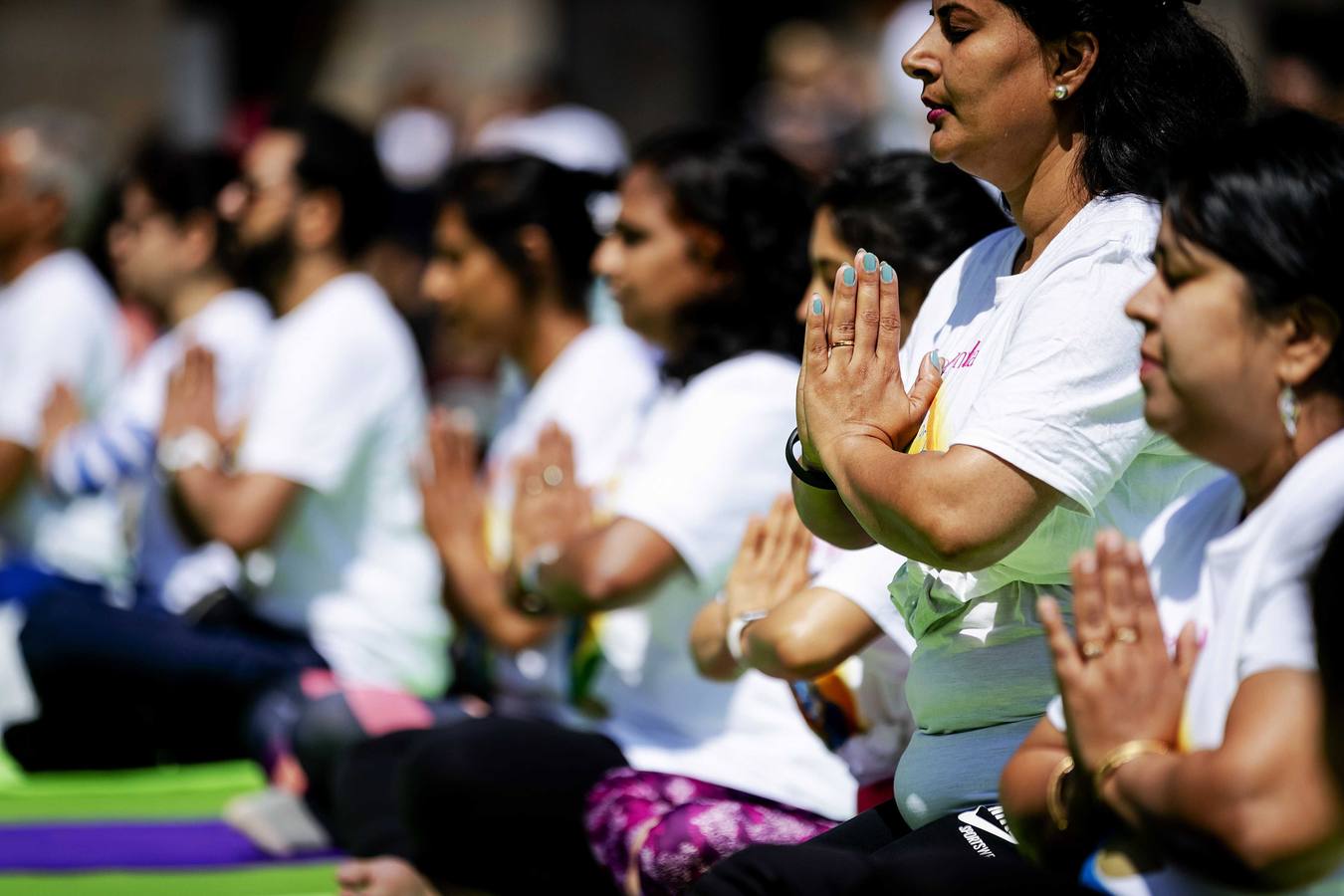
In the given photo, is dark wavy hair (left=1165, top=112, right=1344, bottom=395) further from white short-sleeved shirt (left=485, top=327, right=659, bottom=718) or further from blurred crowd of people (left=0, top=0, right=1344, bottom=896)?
white short-sleeved shirt (left=485, top=327, right=659, bottom=718)

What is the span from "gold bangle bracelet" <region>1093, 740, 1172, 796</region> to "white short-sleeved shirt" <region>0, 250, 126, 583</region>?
12.0 ft

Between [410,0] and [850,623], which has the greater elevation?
[410,0]

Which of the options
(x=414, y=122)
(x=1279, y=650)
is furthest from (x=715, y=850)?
(x=414, y=122)

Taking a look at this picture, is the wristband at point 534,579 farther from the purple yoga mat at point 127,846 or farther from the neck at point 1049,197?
the neck at point 1049,197

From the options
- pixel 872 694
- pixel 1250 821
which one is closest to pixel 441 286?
pixel 872 694

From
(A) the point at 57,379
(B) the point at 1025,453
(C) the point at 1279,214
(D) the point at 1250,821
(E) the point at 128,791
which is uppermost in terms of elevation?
(C) the point at 1279,214

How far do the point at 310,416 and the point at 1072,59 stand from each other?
91.4 inches

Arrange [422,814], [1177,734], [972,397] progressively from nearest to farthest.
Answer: [1177,734] → [972,397] → [422,814]

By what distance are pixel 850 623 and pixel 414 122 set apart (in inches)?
276

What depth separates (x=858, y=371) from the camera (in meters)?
2.07

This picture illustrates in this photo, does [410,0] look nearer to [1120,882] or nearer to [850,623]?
[850,623]

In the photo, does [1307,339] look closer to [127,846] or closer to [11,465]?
[127,846]

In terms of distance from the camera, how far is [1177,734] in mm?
1684

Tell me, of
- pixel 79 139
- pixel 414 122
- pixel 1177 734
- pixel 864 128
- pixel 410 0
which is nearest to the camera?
pixel 1177 734
